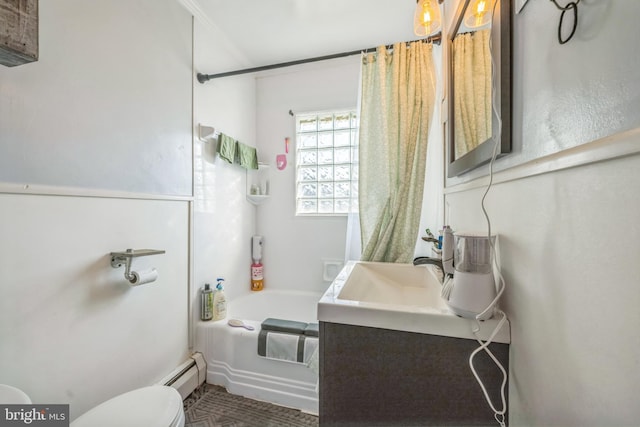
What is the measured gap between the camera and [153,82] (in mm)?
1401

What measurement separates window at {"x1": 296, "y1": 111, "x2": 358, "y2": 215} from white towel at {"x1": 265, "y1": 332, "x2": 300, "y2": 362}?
117cm

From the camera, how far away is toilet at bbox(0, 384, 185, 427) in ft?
2.86

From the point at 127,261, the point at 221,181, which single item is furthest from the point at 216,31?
the point at 127,261

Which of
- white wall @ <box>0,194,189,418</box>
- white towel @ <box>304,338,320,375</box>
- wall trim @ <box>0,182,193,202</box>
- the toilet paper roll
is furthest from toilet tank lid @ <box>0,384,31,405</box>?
white towel @ <box>304,338,320,375</box>

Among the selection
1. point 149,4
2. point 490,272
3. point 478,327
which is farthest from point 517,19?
point 149,4

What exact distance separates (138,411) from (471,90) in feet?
5.62

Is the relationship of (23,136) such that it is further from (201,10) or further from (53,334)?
(201,10)

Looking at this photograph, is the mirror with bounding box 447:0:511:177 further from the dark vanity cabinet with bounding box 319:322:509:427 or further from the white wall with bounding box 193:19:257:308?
the white wall with bounding box 193:19:257:308

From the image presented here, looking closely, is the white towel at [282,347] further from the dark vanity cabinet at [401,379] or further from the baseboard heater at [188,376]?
the dark vanity cabinet at [401,379]

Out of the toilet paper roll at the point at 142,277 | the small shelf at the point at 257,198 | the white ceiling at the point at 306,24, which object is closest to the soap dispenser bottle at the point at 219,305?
the toilet paper roll at the point at 142,277

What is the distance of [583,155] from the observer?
0.40 meters

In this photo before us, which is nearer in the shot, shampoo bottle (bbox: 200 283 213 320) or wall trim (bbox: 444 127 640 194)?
wall trim (bbox: 444 127 640 194)

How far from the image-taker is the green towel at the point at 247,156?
2125mm

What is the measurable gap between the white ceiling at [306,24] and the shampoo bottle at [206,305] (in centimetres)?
194
